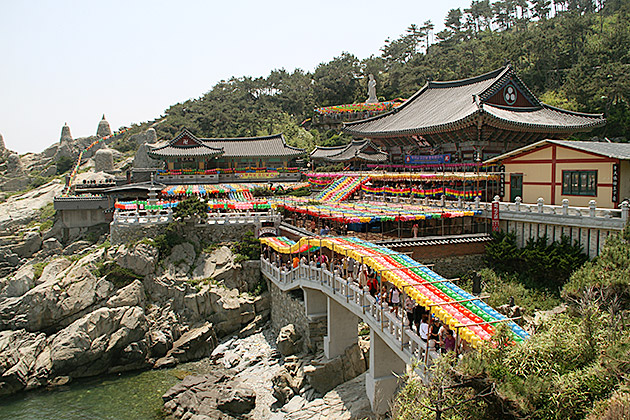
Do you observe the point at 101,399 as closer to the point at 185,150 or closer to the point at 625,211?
the point at 625,211

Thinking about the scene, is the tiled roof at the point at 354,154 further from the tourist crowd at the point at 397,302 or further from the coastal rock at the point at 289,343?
the coastal rock at the point at 289,343

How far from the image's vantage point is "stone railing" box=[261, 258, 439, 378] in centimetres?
1434

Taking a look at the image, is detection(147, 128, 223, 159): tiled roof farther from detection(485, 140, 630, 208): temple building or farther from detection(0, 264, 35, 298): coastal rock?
detection(485, 140, 630, 208): temple building

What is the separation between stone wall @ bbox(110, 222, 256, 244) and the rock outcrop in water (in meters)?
1.10

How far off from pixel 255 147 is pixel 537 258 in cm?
3827

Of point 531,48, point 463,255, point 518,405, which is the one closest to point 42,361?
point 463,255

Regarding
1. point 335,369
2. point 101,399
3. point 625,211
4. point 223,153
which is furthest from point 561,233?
point 223,153

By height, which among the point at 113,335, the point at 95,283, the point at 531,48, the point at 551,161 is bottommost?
the point at 113,335

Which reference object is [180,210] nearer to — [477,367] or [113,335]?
[113,335]

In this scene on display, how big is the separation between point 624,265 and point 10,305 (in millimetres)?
30744

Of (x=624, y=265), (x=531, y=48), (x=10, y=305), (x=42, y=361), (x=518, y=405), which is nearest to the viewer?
(x=518, y=405)

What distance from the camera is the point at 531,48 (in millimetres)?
69188

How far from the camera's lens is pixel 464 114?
113 ft

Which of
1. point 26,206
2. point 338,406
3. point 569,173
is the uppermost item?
point 569,173
